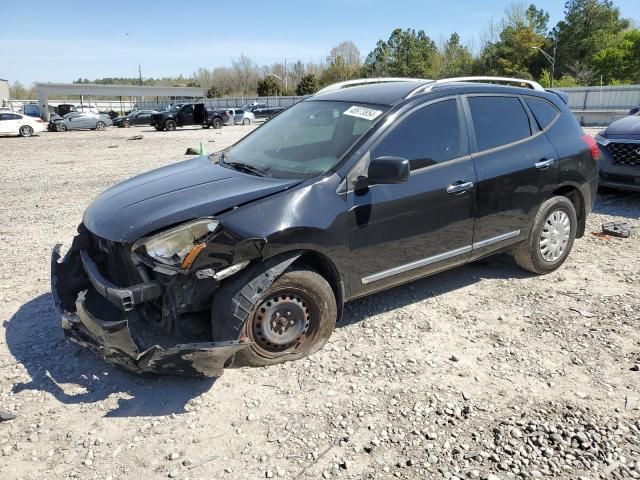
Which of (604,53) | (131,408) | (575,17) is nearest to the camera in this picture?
(131,408)

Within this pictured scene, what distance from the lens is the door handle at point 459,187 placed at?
3.91 metres

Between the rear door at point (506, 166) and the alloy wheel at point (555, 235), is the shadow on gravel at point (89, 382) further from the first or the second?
the alloy wheel at point (555, 235)

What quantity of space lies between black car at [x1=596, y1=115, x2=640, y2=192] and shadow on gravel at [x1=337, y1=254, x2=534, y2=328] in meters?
3.22

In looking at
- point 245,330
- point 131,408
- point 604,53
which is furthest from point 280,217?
point 604,53

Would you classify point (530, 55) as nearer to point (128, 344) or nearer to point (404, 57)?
point (404, 57)

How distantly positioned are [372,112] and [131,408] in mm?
2654

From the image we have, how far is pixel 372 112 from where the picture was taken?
382 cm

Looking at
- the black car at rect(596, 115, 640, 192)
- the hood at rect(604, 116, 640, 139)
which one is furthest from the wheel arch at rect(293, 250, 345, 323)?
the hood at rect(604, 116, 640, 139)

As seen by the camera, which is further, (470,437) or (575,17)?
(575,17)

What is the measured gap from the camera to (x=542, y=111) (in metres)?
4.81

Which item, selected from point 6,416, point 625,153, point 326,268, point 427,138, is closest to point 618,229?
point 625,153

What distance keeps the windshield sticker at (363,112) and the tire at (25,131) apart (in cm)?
2881

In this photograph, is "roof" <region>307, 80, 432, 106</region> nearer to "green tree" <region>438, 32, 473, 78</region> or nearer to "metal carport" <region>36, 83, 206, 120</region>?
"metal carport" <region>36, 83, 206, 120</region>

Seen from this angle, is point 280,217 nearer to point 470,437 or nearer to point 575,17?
point 470,437
